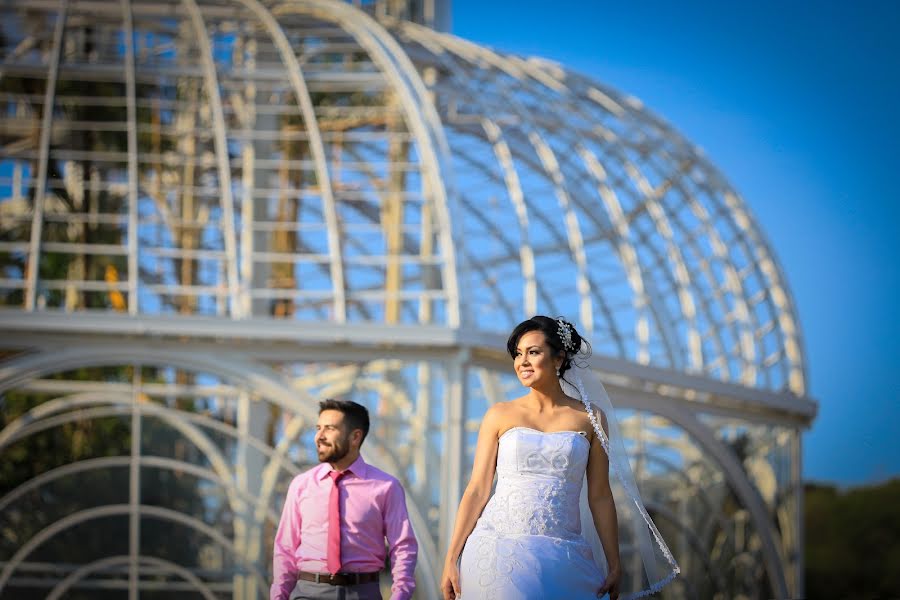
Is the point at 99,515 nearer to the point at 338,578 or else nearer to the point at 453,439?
the point at 453,439

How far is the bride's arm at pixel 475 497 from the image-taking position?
4.36m

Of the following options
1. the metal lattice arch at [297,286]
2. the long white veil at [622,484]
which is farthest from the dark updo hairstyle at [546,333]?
the metal lattice arch at [297,286]

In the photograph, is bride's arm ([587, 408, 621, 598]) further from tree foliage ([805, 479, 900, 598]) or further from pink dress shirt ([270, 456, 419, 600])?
tree foliage ([805, 479, 900, 598])

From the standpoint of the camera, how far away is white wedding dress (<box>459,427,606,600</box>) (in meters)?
4.21

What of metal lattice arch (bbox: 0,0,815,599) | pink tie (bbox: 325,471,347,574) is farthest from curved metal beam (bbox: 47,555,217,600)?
pink tie (bbox: 325,471,347,574)

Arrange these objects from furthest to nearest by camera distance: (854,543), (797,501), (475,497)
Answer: (854,543) < (797,501) < (475,497)

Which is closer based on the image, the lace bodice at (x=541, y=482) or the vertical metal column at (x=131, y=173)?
the lace bodice at (x=541, y=482)

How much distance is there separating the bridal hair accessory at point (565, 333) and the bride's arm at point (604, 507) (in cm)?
33

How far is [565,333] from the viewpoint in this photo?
4.39m

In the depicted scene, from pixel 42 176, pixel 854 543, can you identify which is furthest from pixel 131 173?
pixel 854 543

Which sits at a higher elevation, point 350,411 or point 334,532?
point 350,411

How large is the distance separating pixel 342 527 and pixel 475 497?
2.03 ft

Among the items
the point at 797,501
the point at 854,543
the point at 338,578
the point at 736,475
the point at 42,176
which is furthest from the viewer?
the point at 854,543

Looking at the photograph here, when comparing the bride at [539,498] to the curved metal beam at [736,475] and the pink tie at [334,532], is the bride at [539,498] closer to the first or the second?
the pink tie at [334,532]
